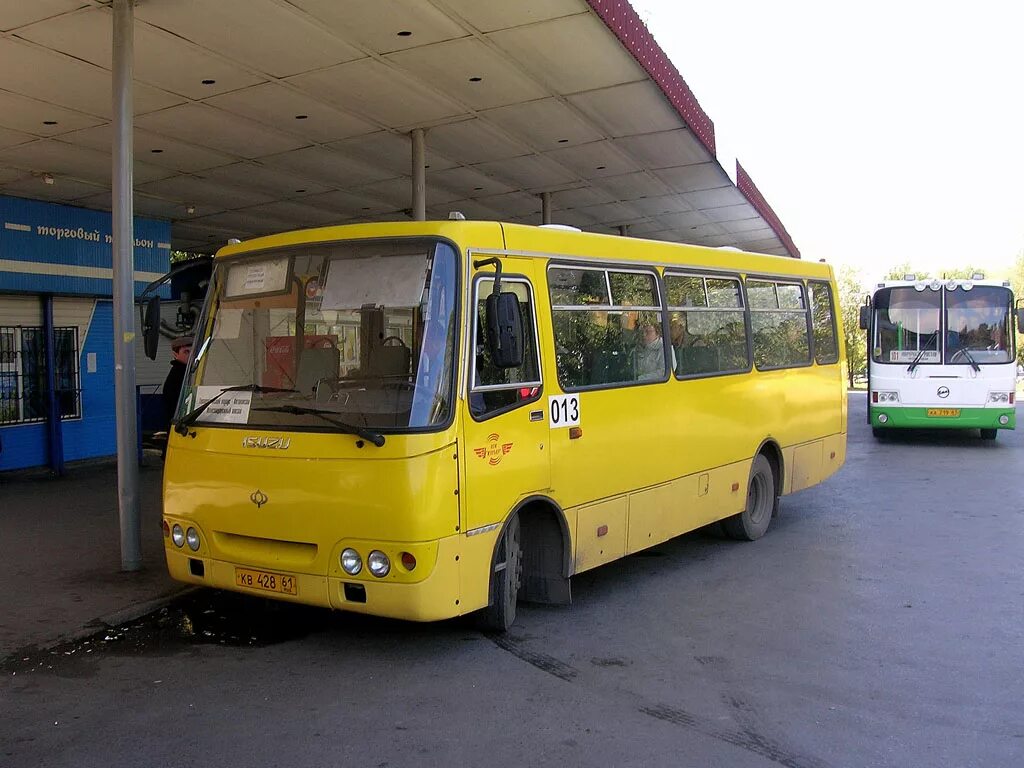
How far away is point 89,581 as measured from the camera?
760 cm

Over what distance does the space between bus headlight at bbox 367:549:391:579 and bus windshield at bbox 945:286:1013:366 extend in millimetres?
14506

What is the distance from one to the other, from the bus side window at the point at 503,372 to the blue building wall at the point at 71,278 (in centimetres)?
959

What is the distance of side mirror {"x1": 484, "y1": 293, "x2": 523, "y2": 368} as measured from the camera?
5.57 meters

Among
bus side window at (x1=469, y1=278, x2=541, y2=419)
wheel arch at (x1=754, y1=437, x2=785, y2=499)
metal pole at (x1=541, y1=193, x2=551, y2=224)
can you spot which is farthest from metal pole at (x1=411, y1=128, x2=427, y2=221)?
bus side window at (x1=469, y1=278, x2=541, y2=419)

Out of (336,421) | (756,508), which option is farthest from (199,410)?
(756,508)

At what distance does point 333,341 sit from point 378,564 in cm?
142

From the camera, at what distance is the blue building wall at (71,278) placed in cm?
1370

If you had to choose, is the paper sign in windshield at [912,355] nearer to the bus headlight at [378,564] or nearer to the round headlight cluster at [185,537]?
the bus headlight at [378,564]

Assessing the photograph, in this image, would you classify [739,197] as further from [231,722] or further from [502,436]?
[231,722]

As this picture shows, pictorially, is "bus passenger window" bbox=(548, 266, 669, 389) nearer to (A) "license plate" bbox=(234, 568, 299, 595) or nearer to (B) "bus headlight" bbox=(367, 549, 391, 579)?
(B) "bus headlight" bbox=(367, 549, 391, 579)

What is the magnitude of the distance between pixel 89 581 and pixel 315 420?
330cm

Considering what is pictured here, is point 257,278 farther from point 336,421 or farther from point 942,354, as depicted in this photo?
point 942,354

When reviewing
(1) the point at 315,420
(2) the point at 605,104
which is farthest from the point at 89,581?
(2) the point at 605,104

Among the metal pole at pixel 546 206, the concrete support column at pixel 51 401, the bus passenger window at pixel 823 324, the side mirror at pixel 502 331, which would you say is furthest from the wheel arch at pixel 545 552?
the metal pole at pixel 546 206
